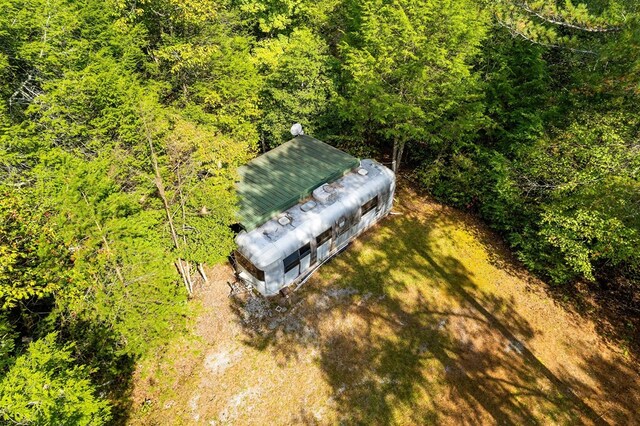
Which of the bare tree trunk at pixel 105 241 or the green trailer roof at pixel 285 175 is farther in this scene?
the green trailer roof at pixel 285 175

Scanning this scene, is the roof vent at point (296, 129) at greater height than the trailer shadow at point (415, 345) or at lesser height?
greater

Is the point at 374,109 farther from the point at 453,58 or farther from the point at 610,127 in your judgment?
the point at 610,127

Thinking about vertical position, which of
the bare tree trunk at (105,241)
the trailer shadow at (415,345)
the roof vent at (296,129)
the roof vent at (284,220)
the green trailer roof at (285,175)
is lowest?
the trailer shadow at (415,345)

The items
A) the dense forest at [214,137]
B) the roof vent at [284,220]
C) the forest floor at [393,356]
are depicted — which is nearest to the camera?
the dense forest at [214,137]

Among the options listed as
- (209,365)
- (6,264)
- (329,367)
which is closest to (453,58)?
(329,367)

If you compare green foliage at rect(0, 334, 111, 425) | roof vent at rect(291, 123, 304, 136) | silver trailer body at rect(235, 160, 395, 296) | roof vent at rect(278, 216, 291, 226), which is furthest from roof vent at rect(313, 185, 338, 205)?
green foliage at rect(0, 334, 111, 425)

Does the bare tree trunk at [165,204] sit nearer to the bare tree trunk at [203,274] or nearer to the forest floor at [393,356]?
the bare tree trunk at [203,274]

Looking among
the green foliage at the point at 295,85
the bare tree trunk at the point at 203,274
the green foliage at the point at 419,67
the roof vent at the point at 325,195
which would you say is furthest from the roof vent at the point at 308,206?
the green foliage at the point at 295,85

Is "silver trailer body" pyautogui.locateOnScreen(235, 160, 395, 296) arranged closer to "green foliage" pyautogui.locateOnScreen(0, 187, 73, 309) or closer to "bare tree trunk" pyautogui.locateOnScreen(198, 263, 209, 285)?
"bare tree trunk" pyautogui.locateOnScreen(198, 263, 209, 285)
